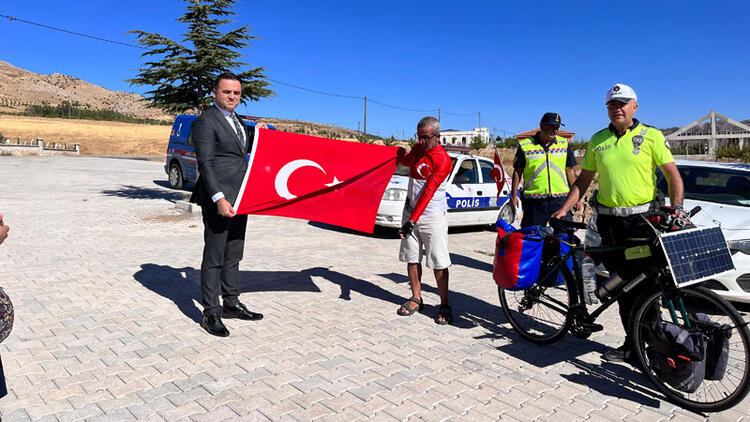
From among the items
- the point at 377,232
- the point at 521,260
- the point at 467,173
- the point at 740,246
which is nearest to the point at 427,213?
the point at 521,260

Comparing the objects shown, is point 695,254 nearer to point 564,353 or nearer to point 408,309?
point 564,353

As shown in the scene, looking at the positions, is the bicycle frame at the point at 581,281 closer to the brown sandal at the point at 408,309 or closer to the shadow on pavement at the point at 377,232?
the brown sandal at the point at 408,309

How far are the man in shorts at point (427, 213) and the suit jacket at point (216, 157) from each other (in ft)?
5.08

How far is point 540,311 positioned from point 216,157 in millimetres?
3163

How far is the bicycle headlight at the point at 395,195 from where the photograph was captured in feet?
32.0

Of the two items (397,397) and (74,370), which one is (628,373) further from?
(74,370)

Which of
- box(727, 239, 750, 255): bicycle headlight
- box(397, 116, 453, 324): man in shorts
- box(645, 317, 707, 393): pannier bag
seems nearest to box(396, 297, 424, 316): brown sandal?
box(397, 116, 453, 324): man in shorts

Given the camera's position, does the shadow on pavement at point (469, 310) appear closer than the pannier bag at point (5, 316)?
No

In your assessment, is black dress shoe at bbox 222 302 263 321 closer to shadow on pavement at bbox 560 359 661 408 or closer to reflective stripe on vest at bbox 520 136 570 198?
shadow on pavement at bbox 560 359 661 408

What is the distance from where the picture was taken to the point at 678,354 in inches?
131

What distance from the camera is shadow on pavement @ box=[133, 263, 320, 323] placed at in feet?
19.0

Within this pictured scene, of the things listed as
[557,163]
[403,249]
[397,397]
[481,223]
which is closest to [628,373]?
[397,397]

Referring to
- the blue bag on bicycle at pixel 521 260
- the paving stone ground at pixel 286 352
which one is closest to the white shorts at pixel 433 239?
the paving stone ground at pixel 286 352

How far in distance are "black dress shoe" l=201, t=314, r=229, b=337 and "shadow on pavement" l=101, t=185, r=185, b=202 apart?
430 inches
